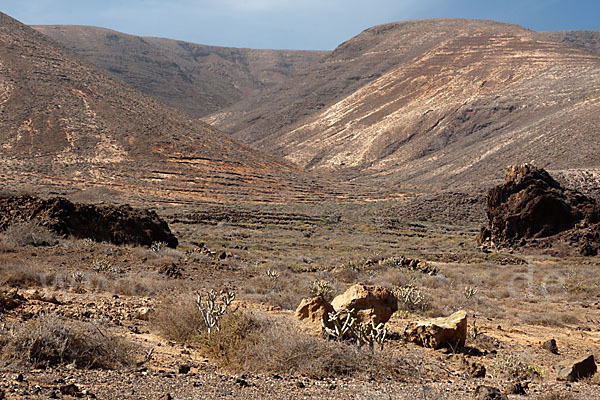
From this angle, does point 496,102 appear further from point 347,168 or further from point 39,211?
point 39,211

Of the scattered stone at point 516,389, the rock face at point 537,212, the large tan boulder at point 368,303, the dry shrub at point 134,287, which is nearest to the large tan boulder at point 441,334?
the large tan boulder at point 368,303

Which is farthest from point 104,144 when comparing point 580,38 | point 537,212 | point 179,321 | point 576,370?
point 580,38

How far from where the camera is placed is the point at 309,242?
2323cm

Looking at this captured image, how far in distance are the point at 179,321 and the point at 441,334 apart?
343cm

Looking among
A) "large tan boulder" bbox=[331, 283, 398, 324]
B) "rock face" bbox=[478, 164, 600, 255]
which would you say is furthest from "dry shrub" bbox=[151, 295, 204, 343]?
"rock face" bbox=[478, 164, 600, 255]

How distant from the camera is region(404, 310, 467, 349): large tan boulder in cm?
600

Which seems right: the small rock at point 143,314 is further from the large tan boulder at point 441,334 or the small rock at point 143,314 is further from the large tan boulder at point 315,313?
the large tan boulder at point 441,334

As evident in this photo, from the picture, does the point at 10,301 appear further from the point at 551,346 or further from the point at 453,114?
the point at 453,114

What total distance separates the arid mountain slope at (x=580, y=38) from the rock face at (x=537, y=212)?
148 m

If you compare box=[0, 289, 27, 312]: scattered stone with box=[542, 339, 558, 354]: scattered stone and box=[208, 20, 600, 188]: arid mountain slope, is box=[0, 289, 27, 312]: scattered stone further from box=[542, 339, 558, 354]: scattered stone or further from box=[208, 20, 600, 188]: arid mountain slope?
box=[208, 20, 600, 188]: arid mountain slope

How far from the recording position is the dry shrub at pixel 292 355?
4.68 m

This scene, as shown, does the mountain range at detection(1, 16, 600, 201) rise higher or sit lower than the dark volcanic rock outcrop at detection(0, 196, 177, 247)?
higher

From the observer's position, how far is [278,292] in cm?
910

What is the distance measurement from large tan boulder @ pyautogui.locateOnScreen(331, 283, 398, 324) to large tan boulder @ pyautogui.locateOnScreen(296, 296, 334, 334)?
0.95ft
